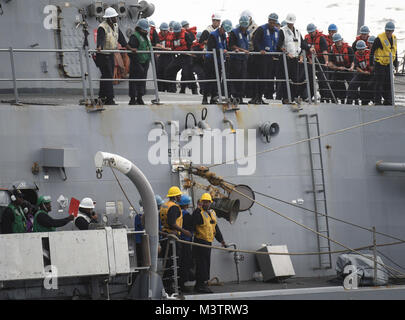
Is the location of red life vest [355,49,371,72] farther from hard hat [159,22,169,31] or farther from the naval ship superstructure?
hard hat [159,22,169,31]

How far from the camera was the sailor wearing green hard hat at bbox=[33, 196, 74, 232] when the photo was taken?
11.2 meters

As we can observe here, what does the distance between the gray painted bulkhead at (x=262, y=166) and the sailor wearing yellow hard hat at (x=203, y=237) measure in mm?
761

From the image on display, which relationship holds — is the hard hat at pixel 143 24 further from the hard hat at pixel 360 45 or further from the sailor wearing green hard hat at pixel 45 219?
the hard hat at pixel 360 45

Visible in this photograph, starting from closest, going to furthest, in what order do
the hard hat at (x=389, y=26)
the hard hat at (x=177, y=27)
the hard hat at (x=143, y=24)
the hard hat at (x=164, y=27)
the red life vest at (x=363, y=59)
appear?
the hard hat at (x=143, y=24) → the hard hat at (x=389, y=26) → the red life vest at (x=363, y=59) → the hard hat at (x=177, y=27) → the hard hat at (x=164, y=27)

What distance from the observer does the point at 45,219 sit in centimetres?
1123

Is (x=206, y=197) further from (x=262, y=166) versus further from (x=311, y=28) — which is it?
(x=311, y=28)

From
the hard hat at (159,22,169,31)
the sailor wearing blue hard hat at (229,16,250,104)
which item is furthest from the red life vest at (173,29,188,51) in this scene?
the sailor wearing blue hard hat at (229,16,250,104)

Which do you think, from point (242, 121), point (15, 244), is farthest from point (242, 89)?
point (15, 244)

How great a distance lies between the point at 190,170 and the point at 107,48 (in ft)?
7.05

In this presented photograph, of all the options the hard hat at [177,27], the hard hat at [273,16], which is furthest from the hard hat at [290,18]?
the hard hat at [177,27]

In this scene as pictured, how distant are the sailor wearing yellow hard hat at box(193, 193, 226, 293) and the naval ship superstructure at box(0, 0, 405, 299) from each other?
263 millimetres

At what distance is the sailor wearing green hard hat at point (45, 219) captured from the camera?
11227mm

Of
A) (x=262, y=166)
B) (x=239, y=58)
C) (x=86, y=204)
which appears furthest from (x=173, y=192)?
(x=239, y=58)
